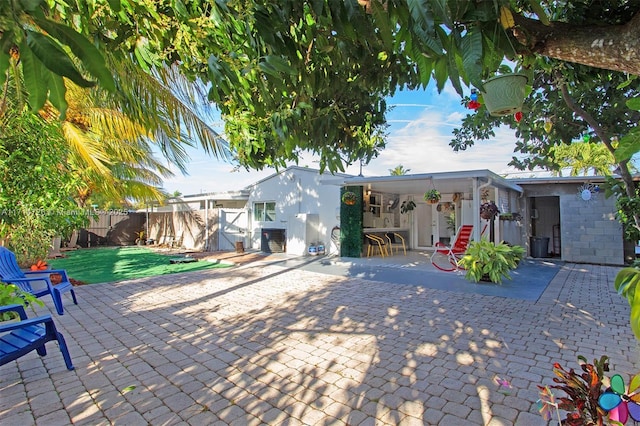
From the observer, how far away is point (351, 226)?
1215 centimetres

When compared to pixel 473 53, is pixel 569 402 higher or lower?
lower

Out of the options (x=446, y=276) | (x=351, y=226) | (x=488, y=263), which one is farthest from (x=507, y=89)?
(x=351, y=226)

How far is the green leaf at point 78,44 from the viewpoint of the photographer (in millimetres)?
815

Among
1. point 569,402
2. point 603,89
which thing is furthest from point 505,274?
point 569,402

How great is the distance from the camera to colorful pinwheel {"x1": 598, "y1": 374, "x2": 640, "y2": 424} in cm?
176

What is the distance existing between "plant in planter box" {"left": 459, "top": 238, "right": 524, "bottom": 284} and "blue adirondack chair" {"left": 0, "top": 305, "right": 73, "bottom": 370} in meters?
7.29

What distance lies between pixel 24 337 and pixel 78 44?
366cm

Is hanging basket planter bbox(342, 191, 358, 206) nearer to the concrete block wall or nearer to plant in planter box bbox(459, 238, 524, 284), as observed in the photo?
plant in planter box bbox(459, 238, 524, 284)

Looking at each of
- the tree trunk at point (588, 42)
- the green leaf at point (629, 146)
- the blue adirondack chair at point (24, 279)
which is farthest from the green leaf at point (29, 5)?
the blue adirondack chair at point (24, 279)

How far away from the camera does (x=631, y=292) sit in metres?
1.35

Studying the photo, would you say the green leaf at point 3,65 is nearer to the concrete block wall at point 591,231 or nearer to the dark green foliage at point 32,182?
the dark green foliage at point 32,182

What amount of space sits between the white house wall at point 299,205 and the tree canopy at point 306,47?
971cm

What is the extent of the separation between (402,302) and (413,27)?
5.49 meters

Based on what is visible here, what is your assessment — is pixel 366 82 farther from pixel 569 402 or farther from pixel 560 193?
pixel 560 193
